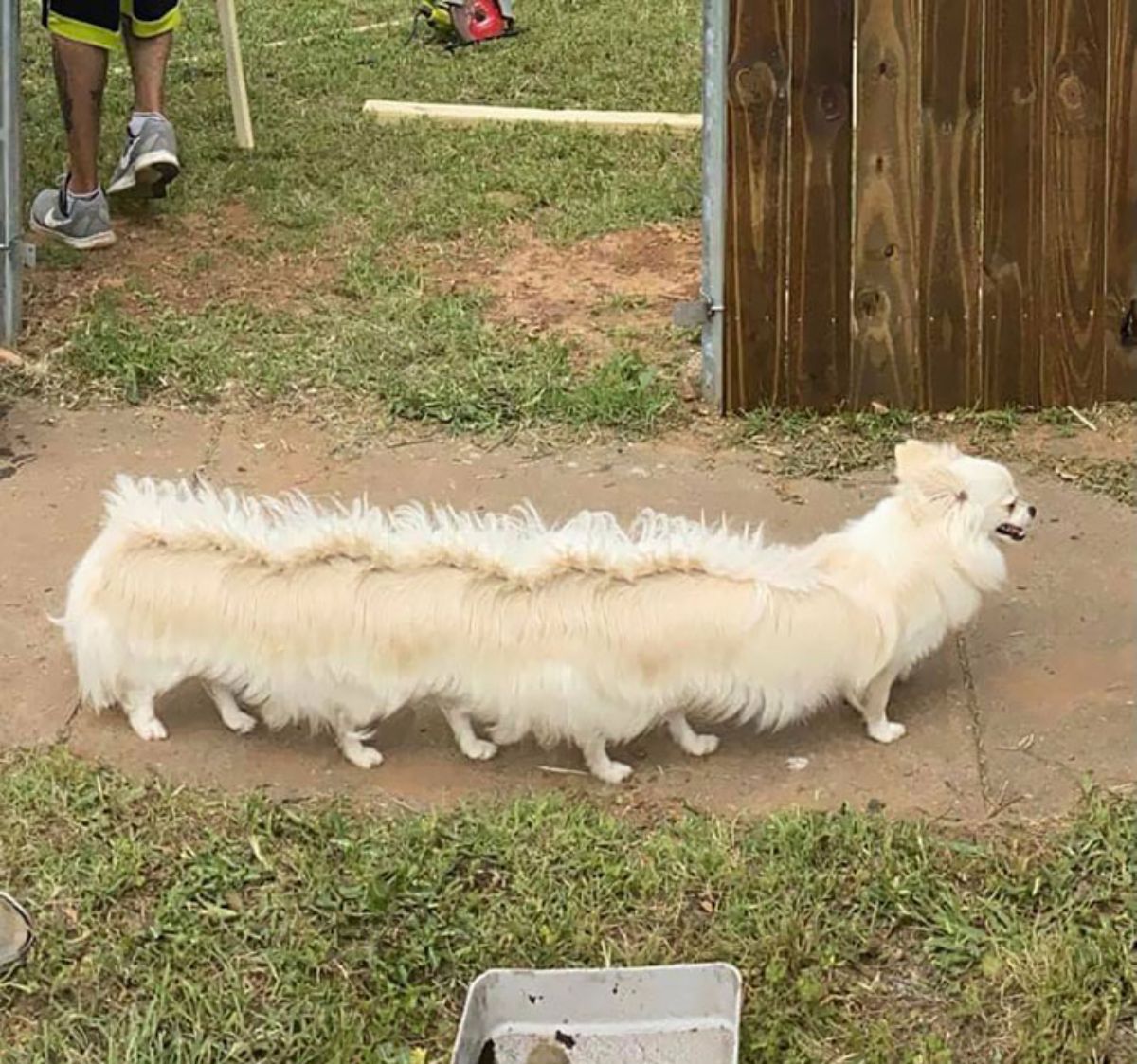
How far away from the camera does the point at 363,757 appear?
391cm

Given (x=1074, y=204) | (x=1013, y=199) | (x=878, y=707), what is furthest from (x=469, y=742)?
(x=1074, y=204)

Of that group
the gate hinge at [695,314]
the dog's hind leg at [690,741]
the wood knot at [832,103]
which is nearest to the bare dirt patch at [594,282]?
the gate hinge at [695,314]

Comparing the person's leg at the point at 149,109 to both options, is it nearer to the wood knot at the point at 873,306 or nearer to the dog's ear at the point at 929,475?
the wood knot at the point at 873,306

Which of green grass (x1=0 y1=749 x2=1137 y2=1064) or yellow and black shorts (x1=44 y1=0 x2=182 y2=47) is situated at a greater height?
yellow and black shorts (x1=44 y1=0 x2=182 y2=47)

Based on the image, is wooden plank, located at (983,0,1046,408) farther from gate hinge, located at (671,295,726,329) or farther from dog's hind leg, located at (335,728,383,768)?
dog's hind leg, located at (335,728,383,768)

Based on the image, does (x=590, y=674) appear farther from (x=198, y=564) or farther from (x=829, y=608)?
(x=198, y=564)

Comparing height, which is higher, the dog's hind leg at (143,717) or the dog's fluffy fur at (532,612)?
the dog's fluffy fur at (532,612)

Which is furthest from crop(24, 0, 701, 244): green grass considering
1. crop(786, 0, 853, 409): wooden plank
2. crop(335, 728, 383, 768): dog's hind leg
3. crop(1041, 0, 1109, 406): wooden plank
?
crop(335, 728, 383, 768): dog's hind leg

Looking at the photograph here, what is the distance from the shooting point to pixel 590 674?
3693mm

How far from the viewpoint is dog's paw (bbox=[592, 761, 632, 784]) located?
3836 millimetres

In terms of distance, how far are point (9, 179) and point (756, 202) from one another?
93.3 inches

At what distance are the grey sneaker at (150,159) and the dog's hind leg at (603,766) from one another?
394 centimetres

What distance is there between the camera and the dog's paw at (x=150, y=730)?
4.01m

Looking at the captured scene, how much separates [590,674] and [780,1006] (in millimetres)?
814
